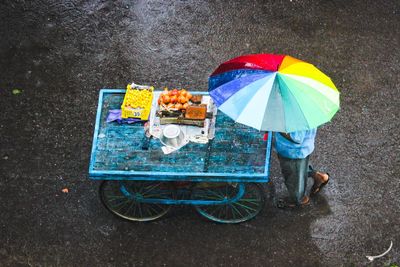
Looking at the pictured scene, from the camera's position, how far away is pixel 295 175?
6484 millimetres

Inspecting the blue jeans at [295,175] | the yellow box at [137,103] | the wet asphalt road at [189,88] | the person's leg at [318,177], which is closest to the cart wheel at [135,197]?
the wet asphalt road at [189,88]

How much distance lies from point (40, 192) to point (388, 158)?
4577mm

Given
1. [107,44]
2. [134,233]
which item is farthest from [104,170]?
[107,44]

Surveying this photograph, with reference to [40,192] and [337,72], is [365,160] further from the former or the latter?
[40,192]

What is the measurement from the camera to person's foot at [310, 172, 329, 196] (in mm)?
6980

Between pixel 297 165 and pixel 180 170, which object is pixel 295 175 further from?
pixel 180 170

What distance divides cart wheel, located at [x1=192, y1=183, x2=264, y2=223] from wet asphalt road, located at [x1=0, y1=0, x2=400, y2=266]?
164mm

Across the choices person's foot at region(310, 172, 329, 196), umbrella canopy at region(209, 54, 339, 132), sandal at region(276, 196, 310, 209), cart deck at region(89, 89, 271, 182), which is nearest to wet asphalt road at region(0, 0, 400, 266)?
sandal at region(276, 196, 310, 209)

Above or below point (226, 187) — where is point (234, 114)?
above

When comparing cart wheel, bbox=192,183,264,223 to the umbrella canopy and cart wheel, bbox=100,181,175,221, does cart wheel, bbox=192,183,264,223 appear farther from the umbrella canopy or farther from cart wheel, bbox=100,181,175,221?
the umbrella canopy

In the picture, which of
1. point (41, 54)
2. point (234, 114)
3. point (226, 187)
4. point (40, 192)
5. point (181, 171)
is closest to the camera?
point (234, 114)

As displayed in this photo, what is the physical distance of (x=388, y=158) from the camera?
24.6 ft

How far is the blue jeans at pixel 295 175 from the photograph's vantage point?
6336 mm

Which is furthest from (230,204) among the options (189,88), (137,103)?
→ (189,88)
